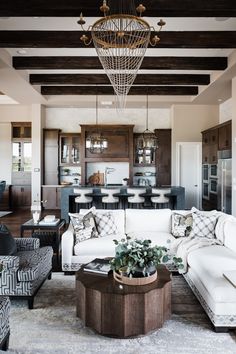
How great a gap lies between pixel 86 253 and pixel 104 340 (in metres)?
1.58

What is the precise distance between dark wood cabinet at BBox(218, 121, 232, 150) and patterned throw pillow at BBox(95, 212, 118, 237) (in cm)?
372

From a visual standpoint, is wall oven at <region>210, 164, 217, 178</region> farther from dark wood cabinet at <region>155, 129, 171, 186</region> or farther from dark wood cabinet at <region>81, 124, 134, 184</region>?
dark wood cabinet at <region>81, 124, 134, 184</region>

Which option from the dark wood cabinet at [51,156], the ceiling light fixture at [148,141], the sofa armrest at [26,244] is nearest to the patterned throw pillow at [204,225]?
the sofa armrest at [26,244]

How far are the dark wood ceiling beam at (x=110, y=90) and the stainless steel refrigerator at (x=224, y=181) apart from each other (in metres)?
2.09

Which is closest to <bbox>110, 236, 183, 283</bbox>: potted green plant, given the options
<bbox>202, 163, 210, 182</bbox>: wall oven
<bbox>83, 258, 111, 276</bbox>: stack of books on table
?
<bbox>83, 258, 111, 276</bbox>: stack of books on table

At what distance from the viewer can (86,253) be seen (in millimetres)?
4086

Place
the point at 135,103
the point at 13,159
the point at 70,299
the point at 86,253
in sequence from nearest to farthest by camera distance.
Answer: the point at 70,299, the point at 86,253, the point at 135,103, the point at 13,159

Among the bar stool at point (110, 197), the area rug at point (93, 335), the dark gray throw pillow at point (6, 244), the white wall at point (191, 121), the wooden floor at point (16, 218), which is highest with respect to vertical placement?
the white wall at point (191, 121)

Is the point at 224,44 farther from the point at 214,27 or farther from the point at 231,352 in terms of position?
the point at 231,352

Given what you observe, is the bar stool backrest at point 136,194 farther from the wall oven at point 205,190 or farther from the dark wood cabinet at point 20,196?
the dark wood cabinet at point 20,196

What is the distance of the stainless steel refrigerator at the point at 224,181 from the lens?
22.0 feet

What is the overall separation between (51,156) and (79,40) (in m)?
5.39

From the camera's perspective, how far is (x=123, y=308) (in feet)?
8.37
